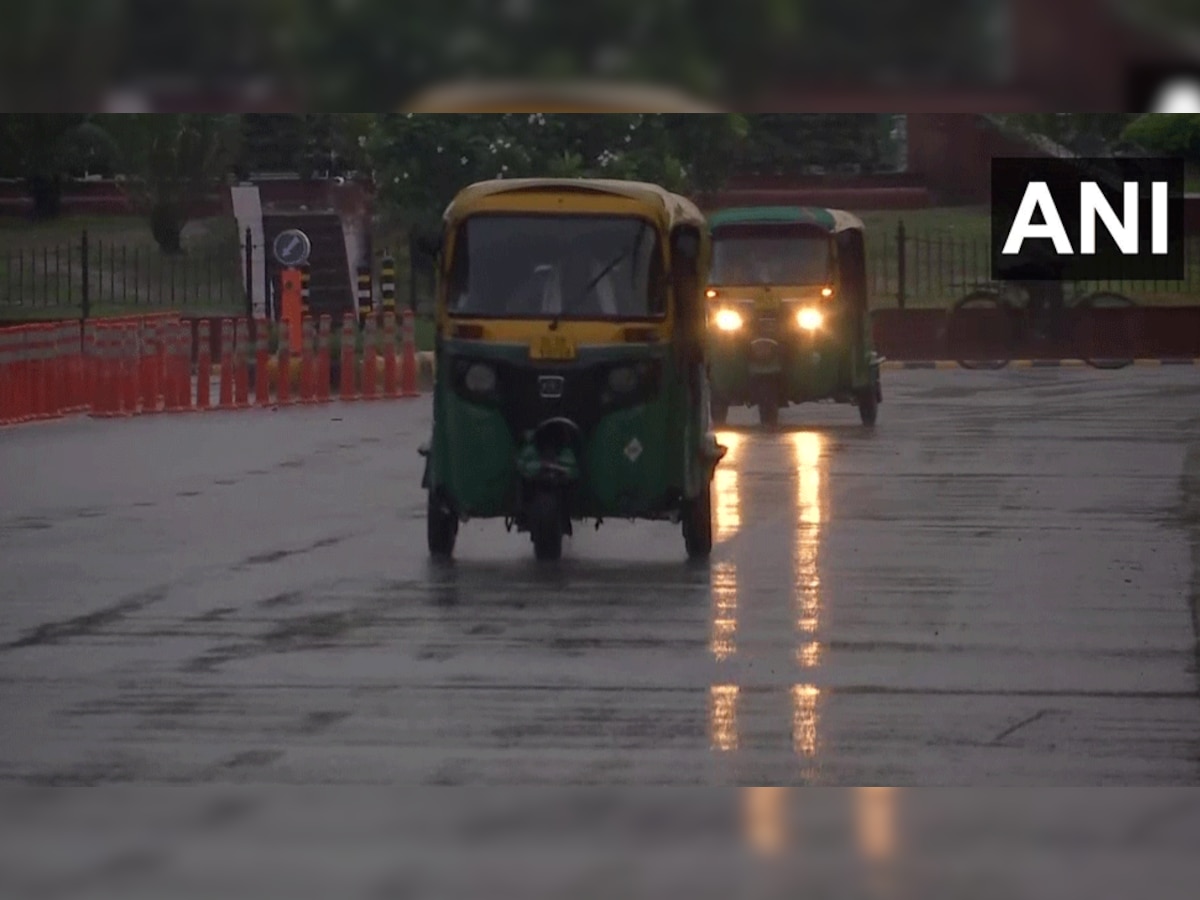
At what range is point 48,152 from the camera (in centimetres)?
971

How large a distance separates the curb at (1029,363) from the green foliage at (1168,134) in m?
0.77

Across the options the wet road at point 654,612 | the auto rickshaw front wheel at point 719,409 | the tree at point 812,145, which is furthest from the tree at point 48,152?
the auto rickshaw front wheel at point 719,409

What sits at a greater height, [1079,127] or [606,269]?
[1079,127]

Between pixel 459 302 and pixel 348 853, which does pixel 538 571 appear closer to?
pixel 459 302

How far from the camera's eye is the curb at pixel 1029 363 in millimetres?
10141

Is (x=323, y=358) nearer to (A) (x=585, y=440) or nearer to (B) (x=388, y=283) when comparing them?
(B) (x=388, y=283)

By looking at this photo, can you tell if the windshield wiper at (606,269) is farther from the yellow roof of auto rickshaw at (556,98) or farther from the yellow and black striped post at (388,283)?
the yellow roof of auto rickshaw at (556,98)

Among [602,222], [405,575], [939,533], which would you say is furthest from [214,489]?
[939,533]

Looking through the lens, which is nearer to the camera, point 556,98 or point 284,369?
point 556,98

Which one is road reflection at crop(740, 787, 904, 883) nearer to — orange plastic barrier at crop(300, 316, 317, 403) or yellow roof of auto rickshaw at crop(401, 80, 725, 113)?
orange plastic barrier at crop(300, 316, 317, 403)

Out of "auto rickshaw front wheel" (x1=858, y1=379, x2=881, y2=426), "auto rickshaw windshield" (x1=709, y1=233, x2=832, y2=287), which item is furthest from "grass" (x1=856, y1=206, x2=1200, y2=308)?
"auto rickshaw front wheel" (x1=858, y1=379, x2=881, y2=426)

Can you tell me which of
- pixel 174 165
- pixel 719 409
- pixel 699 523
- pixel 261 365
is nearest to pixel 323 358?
pixel 261 365

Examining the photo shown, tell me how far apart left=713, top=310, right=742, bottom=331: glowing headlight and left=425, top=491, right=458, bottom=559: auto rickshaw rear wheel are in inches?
47.5

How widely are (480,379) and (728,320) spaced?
0.89 metres
